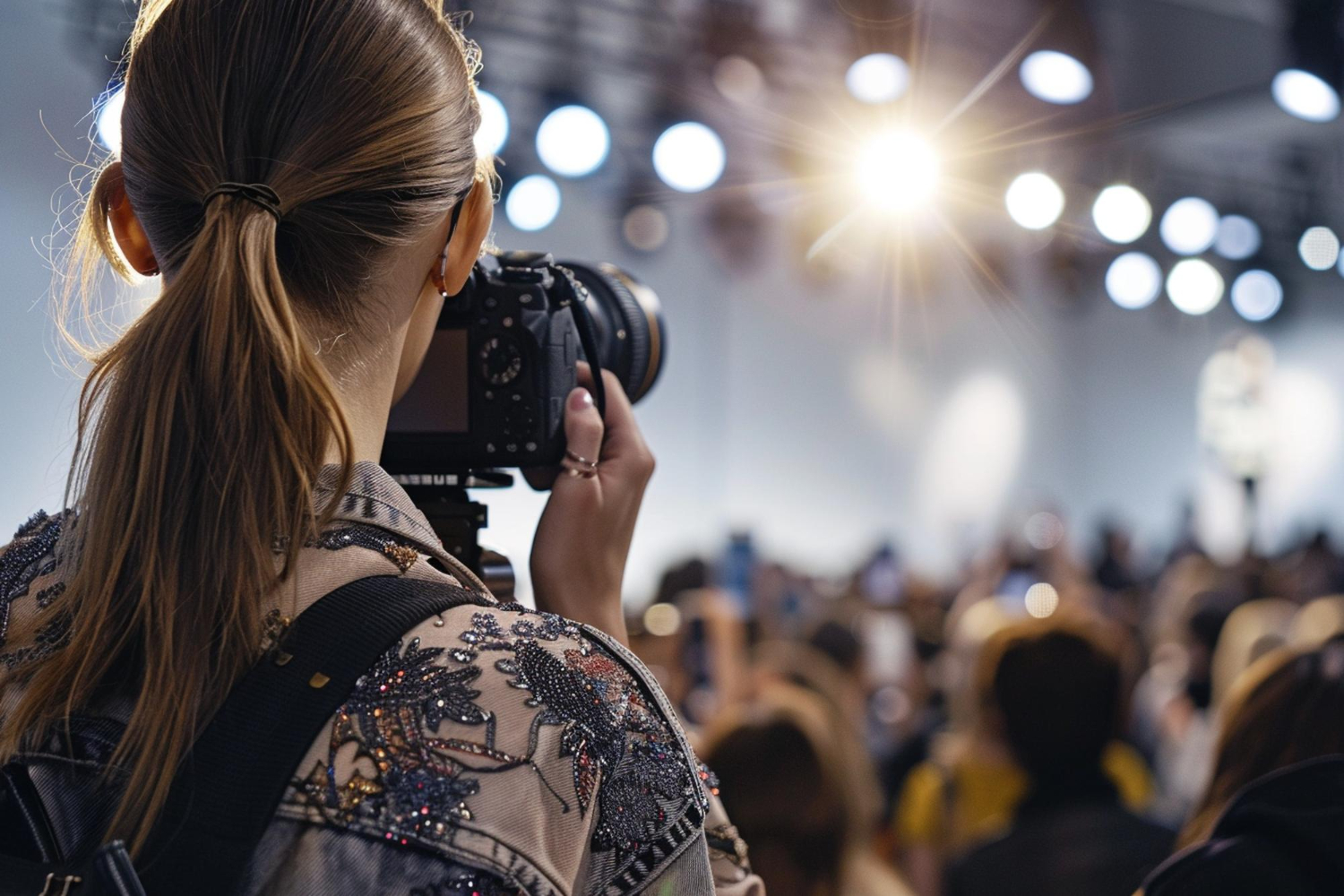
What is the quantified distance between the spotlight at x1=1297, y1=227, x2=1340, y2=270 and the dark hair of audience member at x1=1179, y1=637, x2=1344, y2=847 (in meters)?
6.54

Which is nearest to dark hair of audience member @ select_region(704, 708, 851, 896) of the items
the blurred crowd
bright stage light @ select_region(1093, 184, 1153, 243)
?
the blurred crowd

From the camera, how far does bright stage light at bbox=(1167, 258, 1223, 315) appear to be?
6.98 metres

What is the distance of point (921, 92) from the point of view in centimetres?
602

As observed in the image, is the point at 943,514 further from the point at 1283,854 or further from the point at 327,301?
the point at 327,301

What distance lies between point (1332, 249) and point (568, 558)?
24.9ft

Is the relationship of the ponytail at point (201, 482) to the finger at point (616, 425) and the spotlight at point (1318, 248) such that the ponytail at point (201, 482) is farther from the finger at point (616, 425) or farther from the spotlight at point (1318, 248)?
the spotlight at point (1318, 248)

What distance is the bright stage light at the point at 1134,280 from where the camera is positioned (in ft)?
22.4

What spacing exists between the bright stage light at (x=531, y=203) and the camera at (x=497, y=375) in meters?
3.44

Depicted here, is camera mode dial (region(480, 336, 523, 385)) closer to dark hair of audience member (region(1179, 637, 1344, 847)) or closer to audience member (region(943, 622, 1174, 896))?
dark hair of audience member (region(1179, 637, 1344, 847))

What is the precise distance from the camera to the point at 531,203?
430 cm

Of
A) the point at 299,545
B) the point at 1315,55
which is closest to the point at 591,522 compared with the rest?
the point at 299,545

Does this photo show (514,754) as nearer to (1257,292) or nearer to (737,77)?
(737,77)

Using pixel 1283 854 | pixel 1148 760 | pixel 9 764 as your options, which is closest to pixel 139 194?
pixel 9 764

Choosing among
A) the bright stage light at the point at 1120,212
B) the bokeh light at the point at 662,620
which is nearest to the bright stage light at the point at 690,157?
the bokeh light at the point at 662,620
